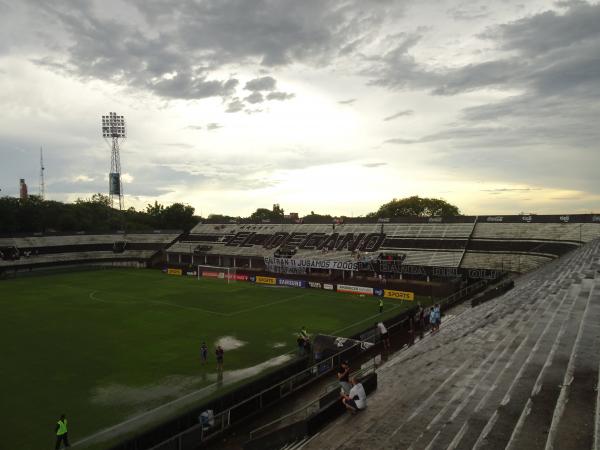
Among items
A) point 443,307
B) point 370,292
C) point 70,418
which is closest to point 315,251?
point 370,292

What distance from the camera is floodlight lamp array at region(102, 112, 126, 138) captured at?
88188 mm

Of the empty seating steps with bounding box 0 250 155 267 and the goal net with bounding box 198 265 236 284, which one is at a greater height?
the empty seating steps with bounding box 0 250 155 267

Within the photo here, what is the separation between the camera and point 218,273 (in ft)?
216

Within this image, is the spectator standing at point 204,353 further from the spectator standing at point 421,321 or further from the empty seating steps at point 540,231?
the empty seating steps at point 540,231

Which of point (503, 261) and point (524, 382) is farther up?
point (524, 382)

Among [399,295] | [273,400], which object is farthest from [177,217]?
[273,400]

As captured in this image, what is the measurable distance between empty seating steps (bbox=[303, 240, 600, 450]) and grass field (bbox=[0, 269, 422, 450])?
12.1 m

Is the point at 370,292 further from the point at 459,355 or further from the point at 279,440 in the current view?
the point at 279,440

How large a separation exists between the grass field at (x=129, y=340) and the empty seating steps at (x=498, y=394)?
1206 cm

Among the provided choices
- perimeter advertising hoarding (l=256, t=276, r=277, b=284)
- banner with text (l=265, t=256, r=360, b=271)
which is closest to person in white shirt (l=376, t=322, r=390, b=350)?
banner with text (l=265, t=256, r=360, b=271)

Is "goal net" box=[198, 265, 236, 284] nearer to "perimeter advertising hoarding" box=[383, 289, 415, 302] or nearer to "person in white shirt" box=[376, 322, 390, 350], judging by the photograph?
"perimeter advertising hoarding" box=[383, 289, 415, 302]

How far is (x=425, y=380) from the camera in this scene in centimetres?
1286

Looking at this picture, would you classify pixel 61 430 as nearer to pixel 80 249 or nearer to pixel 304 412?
pixel 304 412

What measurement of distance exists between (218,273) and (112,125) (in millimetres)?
45234
